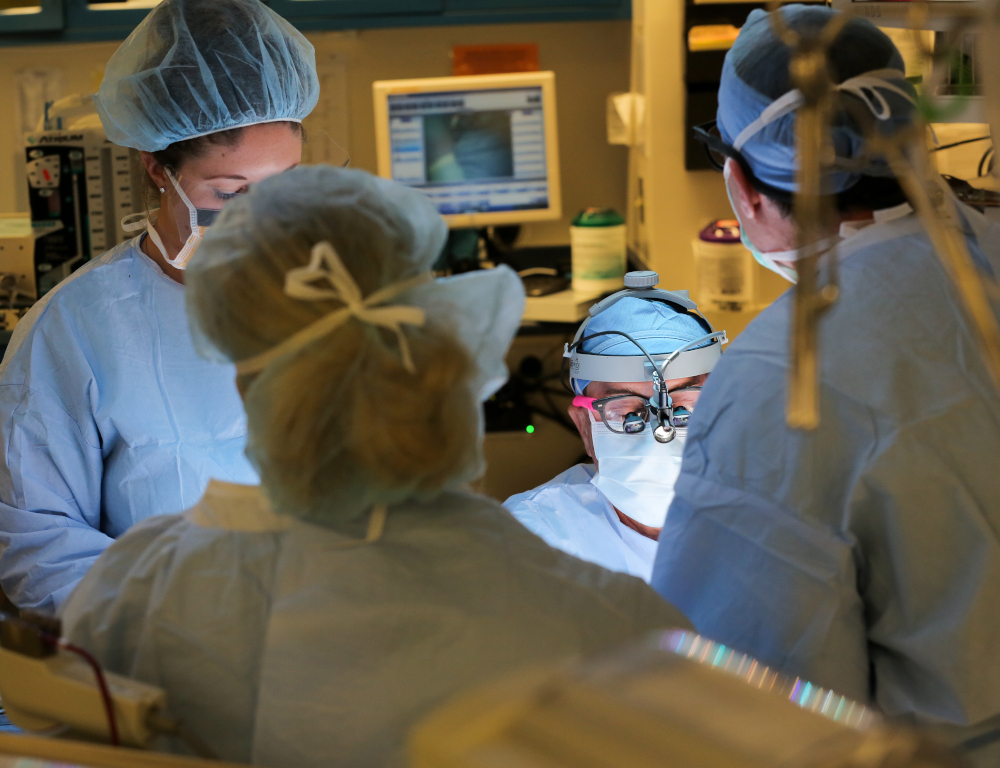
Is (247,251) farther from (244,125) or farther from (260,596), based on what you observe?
(244,125)

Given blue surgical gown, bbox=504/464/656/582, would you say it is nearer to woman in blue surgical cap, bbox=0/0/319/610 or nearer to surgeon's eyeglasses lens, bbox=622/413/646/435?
surgeon's eyeglasses lens, bbox=622/413/646/435

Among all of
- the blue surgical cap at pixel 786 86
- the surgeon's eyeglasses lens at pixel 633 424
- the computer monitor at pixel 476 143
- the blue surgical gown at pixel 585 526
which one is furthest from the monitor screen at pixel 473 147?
the blue surgical cap at pixel 786 86

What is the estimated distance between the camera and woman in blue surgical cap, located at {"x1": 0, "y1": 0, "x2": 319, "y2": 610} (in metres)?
1.46

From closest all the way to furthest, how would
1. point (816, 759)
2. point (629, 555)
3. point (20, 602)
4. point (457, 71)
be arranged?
point (816, 759) → point (20, 602) → point (629, 555) → point (457, 71)

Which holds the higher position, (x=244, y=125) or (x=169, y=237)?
(x=244, y=125)

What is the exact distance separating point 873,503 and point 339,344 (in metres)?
0.56

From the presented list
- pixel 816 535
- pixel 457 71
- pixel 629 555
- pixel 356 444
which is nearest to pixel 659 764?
pixel 356 444

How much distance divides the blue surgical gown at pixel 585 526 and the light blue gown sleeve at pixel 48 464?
0.73 m

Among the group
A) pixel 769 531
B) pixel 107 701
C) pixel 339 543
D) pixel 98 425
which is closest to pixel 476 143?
pixel 98 425

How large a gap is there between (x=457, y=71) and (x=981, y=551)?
2.34 meters

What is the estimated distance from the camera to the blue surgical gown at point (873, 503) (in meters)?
0.95

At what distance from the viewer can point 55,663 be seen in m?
0.79

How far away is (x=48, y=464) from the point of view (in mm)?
1470

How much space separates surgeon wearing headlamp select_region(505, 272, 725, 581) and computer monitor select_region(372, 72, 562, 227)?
1081 mm
